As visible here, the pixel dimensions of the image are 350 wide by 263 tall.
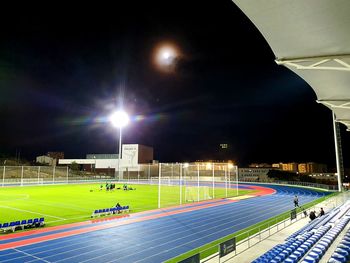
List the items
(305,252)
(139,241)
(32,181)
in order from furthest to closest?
(32,181), (139,241), (305,252)

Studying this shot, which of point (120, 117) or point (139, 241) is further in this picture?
point (120, 117)

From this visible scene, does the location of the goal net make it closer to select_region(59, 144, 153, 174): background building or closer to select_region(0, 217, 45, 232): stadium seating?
select_region(59, 144, 153, 174): background building

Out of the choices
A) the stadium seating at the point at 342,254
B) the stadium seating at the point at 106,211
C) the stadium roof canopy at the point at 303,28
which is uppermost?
the stadium roof canopy at the point at 303,28

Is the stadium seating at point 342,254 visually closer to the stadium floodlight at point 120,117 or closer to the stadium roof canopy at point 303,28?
the stadium roof canopy at point 303,28

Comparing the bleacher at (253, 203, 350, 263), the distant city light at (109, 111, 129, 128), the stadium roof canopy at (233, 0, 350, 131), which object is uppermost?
the distant city light at (109, 111, 129, 128)

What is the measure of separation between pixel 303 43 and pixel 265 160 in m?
135

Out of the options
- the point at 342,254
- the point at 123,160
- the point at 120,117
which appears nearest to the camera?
the point at 342,254

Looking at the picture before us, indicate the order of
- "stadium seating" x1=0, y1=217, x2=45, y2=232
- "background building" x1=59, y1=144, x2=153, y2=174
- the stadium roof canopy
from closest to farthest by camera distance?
the stadium roof canopy, "stadium seating" x1=0, y1=217, x2=45, y2=232, "background building" x1=59, y1=144, x2=153, y2=174

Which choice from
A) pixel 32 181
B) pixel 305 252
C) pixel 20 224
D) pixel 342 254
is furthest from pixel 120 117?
pixel 342 254

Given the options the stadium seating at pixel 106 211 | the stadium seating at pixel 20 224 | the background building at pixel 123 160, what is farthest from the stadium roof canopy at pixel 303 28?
the background building at pixel 123 160

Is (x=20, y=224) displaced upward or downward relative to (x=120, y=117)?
downward

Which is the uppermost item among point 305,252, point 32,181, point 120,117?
point 120,117

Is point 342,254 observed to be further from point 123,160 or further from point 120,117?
point 123,160

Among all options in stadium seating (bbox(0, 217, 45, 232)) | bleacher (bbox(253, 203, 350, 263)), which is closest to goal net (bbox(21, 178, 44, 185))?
stadium seating (bbox(0, 217, 45, 232))
